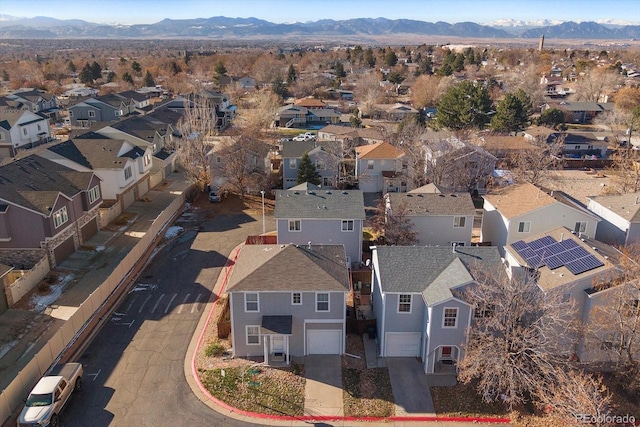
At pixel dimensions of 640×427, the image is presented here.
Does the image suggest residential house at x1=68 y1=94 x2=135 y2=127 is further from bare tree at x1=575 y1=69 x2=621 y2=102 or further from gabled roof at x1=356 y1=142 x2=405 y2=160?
bare tree at x1=575 y1=69 x2=621 y2=102

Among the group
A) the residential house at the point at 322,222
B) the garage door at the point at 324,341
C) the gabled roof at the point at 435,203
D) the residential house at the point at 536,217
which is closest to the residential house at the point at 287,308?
the garage door at the point at 324,341

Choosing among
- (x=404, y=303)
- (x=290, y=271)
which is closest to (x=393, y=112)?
(x=404, y=303)

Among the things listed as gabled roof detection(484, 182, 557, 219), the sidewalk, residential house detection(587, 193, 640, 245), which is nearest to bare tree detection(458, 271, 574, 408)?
gabled roof detection(484, 182, 557, 219)

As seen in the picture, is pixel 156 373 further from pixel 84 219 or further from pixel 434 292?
pixel 84 219

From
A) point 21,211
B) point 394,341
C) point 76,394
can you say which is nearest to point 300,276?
point 394,341

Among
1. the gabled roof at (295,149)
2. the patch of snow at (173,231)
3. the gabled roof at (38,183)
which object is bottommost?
the patch of snow at (173,231)

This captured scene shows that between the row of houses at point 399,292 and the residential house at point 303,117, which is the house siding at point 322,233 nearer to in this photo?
the row of houses at point 399,292

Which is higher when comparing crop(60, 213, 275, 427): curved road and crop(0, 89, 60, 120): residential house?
crop(0, 89, 60, 120): residential house
